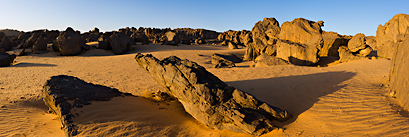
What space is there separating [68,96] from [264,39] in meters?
17.5

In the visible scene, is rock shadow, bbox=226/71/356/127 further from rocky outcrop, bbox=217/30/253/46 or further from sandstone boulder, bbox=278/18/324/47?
rocky outcrop, bbox=217/30/253/46

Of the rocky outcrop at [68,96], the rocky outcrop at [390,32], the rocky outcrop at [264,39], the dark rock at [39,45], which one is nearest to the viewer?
the rocky outcrop at [68,96]

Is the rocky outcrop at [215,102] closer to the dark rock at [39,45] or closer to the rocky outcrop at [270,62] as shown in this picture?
the rocky outcrop at [270,62]

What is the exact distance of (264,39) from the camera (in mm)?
19391

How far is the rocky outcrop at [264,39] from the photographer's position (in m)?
17.5

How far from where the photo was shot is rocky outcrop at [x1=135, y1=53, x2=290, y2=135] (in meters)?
4.57

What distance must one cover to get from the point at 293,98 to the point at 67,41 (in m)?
19.8

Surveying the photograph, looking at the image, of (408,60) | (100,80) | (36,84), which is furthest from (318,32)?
(36,84)

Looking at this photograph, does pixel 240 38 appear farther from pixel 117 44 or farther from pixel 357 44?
pixel 357 44

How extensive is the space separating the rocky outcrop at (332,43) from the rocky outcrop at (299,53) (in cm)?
317

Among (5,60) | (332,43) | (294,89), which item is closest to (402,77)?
(294,89)

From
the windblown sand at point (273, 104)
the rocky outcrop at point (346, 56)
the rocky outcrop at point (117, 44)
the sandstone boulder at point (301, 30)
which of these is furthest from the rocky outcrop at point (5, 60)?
the rocky outcrop at point (346, 56)

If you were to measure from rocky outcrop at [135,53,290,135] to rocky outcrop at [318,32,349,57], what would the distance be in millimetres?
14352

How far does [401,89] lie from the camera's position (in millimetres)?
5434
